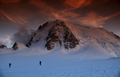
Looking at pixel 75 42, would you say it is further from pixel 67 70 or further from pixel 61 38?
pixel 67 70

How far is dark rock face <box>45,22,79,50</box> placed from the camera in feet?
176

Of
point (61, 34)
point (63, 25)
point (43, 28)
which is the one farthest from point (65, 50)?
point (43, 28)

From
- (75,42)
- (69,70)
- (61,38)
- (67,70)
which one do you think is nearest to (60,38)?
(61,38)

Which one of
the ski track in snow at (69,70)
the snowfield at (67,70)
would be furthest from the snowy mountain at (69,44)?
the ski track in snow at (69,70)

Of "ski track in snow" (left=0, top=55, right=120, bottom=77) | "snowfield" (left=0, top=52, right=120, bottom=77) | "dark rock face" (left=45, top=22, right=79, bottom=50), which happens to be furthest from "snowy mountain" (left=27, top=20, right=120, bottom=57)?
"ski track in snow" (left=0, top=55, right=120, bottom=77)

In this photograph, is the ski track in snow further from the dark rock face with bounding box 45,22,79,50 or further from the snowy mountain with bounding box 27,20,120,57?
the dark rock face with bounding box 45,22,79,50

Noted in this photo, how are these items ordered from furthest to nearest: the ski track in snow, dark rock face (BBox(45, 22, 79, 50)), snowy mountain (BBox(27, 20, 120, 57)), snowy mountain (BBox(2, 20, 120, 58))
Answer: dark rock face (BBox(45, 22, 79, 50)) → snowy mountain (BBox(27, 20, 120, 57)) → snowy mountain (BBox(2, 20, 120, 58)) → the ski track in snow

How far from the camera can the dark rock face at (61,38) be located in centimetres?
5373

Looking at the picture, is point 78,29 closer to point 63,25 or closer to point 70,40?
point 63,25

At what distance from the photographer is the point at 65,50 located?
50.5m

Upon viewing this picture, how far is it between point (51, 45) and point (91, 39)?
28574mm

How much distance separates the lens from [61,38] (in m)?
58.3

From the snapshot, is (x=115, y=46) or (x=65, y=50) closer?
(x=65, y=50)

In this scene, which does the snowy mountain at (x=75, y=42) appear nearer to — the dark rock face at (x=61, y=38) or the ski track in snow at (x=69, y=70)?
the dark rock face at (x=61, y=38)
